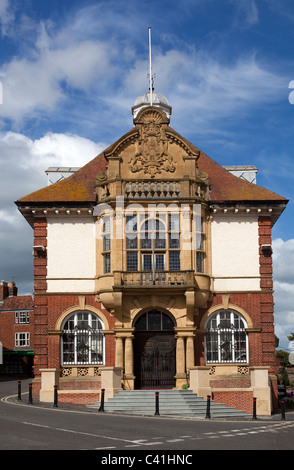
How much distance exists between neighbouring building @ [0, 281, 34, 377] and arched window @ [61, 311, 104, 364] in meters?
33.8

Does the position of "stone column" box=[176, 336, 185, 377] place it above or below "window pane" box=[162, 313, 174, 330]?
below

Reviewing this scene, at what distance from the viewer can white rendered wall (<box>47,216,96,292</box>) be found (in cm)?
2859

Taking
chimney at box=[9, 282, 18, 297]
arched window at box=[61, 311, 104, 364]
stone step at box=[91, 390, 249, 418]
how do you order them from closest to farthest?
stone step at box=[91, 390, 249, 418] → arched window at box=[61, 311, 104, 364] → chimney at box=[9, 282, 18, 297]

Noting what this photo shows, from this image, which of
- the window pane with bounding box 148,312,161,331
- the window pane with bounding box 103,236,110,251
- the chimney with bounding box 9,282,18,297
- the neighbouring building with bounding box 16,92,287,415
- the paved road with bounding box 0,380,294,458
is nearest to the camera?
the paved road with bounding box 0,380,294,458

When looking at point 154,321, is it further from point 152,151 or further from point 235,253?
point 152,151

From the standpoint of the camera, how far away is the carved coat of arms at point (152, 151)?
29078mm

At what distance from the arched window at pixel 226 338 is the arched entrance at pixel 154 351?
1.77 metres

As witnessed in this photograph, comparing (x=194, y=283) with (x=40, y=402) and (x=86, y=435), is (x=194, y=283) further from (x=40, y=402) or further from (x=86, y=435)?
(x=86, y=435)

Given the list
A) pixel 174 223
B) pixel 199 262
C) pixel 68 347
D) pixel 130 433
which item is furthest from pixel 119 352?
pixel 130 433

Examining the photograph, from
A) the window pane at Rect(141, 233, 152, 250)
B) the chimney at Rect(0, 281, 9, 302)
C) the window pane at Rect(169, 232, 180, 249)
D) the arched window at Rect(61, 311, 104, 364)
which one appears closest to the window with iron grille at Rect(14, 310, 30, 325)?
the chimney at Rect(0, 281, 9, 302)

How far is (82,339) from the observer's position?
92.5 feet

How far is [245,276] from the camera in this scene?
28922 millimetres

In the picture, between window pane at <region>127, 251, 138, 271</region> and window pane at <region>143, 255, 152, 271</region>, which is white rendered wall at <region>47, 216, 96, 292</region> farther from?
window pane at <region>143, 255, 152, 271</region>
